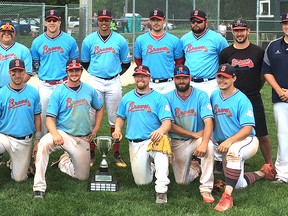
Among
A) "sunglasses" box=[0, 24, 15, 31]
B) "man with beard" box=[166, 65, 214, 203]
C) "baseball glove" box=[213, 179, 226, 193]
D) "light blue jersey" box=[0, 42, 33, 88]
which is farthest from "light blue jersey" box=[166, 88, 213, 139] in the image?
"sunglasses" box=[0, 24, 15, 31]

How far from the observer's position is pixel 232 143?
5652mm

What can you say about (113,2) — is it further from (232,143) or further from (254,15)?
(232,143)

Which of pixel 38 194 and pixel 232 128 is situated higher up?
pixel 232 128

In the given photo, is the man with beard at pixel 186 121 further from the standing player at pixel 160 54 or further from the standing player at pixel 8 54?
the standing player at pixel 8 54

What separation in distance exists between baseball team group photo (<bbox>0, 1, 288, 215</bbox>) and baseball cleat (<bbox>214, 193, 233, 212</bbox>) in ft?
0.04

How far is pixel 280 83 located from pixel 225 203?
6.18ft

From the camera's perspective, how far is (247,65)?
254 inches

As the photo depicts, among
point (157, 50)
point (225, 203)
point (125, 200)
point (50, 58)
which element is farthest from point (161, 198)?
point (50, 58)

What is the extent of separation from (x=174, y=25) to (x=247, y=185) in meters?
16.6

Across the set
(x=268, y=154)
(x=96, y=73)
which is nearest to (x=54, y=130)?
(x=96, y=73)

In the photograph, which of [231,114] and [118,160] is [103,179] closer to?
[118,160]

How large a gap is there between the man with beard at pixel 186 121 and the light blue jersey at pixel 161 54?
103 centimetres

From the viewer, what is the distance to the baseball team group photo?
18.1ft

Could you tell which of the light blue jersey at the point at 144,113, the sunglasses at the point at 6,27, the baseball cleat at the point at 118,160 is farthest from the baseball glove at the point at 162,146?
the sunglasses at the point at 6,27
